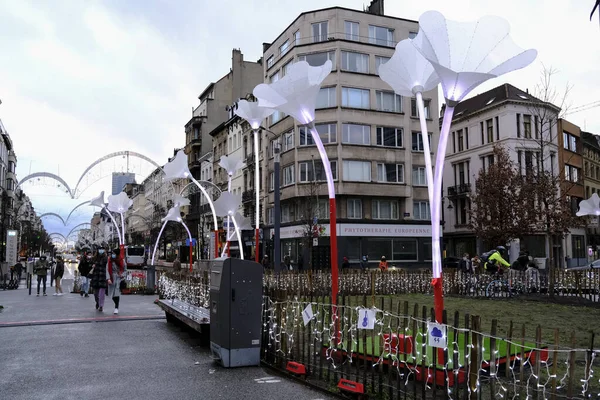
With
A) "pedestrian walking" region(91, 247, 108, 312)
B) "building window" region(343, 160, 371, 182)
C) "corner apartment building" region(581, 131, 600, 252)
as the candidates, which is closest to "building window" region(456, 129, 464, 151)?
"corner apartment building" region(581, 131, 600, 252)

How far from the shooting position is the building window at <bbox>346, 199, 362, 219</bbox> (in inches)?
1810

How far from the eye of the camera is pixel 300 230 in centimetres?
4619

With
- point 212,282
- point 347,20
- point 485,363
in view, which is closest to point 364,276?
point 212,282

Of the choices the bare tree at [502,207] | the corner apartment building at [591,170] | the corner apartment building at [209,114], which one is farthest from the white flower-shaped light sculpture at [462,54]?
the corner apartment building at [591,170]

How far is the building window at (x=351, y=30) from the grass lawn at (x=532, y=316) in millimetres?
30985

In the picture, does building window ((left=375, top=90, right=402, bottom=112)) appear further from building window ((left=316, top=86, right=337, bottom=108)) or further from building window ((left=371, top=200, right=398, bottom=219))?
building window ((left=371, top=200, right=398, bottom=219))

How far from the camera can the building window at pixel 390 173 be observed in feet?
154

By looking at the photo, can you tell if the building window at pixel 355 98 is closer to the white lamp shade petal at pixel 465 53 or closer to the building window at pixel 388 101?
the building window at pixel 388 101

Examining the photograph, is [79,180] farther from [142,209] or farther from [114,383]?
[142,209]

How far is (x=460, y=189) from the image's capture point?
2301 inches

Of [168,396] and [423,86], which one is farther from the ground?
[423,86]

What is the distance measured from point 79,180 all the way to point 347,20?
25.5 m

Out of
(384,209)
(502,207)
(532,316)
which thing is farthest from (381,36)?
(532,316)

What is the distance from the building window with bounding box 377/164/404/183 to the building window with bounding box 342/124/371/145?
2442 millimetres
